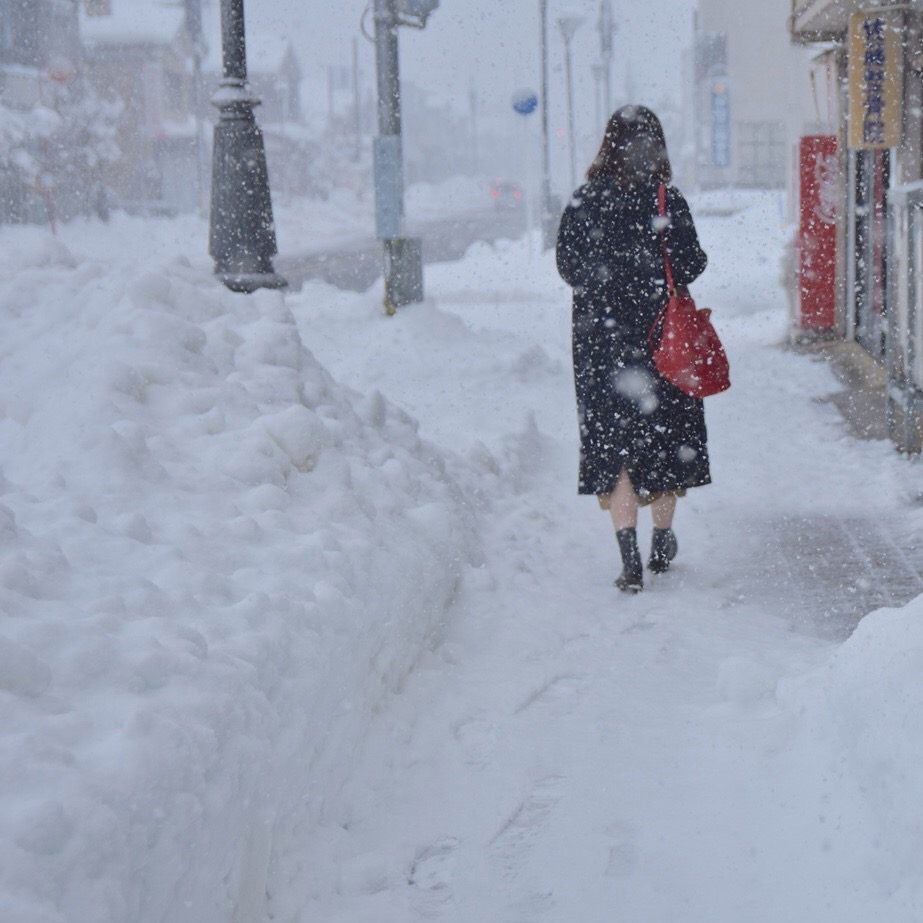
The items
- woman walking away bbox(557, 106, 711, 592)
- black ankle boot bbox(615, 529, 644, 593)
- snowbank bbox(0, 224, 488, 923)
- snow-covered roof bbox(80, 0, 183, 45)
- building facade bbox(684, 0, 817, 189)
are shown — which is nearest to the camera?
snowbank bbox(0, 224, 488, 923)

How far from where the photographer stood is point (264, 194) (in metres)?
7.45

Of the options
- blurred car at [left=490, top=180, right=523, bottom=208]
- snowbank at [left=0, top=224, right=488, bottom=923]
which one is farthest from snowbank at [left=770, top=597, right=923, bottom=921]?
blurred car at [left=490, top=180, right=523, bottom=208]

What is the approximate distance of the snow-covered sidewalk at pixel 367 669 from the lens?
2400 mm

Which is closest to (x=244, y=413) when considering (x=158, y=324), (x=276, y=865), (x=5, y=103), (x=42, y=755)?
(x=158, y=324)

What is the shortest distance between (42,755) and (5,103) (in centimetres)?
3607

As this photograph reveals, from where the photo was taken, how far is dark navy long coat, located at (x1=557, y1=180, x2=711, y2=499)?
4805 millimetres

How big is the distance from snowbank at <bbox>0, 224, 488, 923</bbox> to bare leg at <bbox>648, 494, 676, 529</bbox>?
0.78 m

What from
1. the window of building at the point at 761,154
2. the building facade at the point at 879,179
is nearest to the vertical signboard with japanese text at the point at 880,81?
the building facade at the point at 879,179

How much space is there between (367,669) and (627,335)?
6.54 feet

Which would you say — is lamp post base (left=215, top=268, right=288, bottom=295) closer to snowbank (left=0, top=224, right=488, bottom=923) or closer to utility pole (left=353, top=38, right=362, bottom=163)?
snowbank (left=0, top=224, right=488, bottom=923)

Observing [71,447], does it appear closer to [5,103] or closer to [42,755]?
[42,755]

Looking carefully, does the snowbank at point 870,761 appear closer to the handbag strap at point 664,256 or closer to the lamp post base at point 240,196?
the handbag strap at point 664,256

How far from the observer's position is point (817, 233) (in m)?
13.2

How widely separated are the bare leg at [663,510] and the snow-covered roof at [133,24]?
1730 inches
